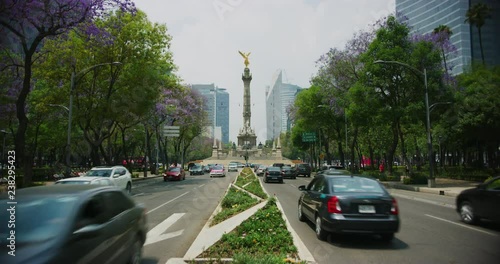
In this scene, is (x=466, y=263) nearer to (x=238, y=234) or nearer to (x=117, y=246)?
(x=238, y=234)

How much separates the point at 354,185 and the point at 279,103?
97.3 metres

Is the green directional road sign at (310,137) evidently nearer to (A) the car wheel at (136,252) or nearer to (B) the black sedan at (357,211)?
(B) the black sedan at (357,211)

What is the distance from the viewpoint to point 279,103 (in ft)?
346

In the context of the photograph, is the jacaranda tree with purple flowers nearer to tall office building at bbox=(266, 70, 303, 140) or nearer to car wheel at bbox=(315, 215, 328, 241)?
car wheel at bbox=(315, 215, 328, 241)

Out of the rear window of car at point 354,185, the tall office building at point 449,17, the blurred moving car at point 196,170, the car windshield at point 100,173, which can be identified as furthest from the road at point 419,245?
the blurred moving car at point 196,170

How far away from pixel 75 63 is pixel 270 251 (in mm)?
27480

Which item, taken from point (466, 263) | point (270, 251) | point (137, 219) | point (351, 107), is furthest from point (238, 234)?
point (351, 107)

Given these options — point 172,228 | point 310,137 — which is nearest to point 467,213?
point 172,228

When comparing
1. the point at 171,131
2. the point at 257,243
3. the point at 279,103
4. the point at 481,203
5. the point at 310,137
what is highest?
the point at 279,103

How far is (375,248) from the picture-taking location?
7.82m

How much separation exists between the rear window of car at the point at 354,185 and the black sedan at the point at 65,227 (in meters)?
4.97

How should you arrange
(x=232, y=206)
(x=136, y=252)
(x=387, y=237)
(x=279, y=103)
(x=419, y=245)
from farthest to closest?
(x=279, y=103) → (x=232, y=206) → (x=387, y=237) → (x=419, y=245) → (x=136, y=252)

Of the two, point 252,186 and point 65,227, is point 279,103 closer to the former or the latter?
point 252,186

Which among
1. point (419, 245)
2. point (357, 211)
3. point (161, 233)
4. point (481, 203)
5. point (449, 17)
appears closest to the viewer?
point (357, 211)
